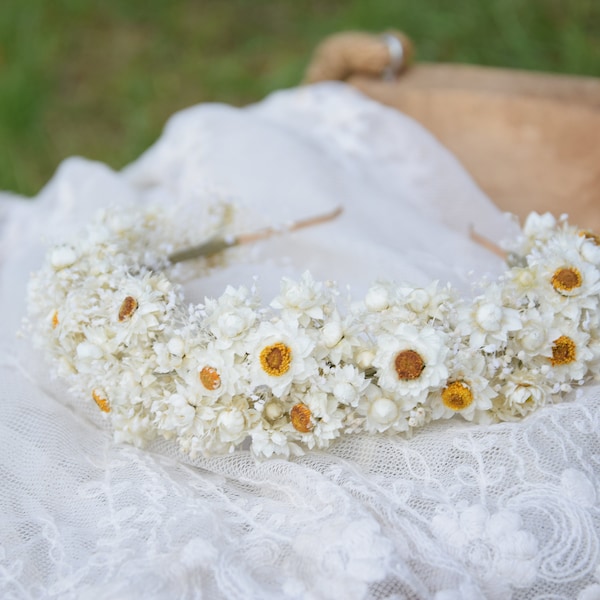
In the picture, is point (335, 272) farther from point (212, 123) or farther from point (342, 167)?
point (212, 123)

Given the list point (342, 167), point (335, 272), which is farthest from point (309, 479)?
point (342, 167)

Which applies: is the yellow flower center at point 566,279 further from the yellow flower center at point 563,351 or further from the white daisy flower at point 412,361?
the white daisy flower at point 412,361

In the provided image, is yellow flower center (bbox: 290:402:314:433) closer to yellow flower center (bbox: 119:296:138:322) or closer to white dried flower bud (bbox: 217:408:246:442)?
white dried flower bud (bbox: 217:408:246:442)

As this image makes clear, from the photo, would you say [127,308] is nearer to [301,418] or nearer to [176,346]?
[176,346]

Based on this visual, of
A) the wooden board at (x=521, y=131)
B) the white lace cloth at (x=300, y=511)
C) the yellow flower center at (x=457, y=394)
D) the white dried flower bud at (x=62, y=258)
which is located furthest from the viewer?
the wooden board at (x=521, y=131)

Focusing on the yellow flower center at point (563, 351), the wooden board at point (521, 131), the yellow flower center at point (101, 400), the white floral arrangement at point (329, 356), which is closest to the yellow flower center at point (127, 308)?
the white floral arrangement at point (329, 356)

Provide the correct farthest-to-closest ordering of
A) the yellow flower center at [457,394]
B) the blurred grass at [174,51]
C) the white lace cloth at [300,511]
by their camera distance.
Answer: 1. the blurred grass at [174,51]
2. the yellow flower center at [457,394]
3. the white lace cloth at [300,511]
